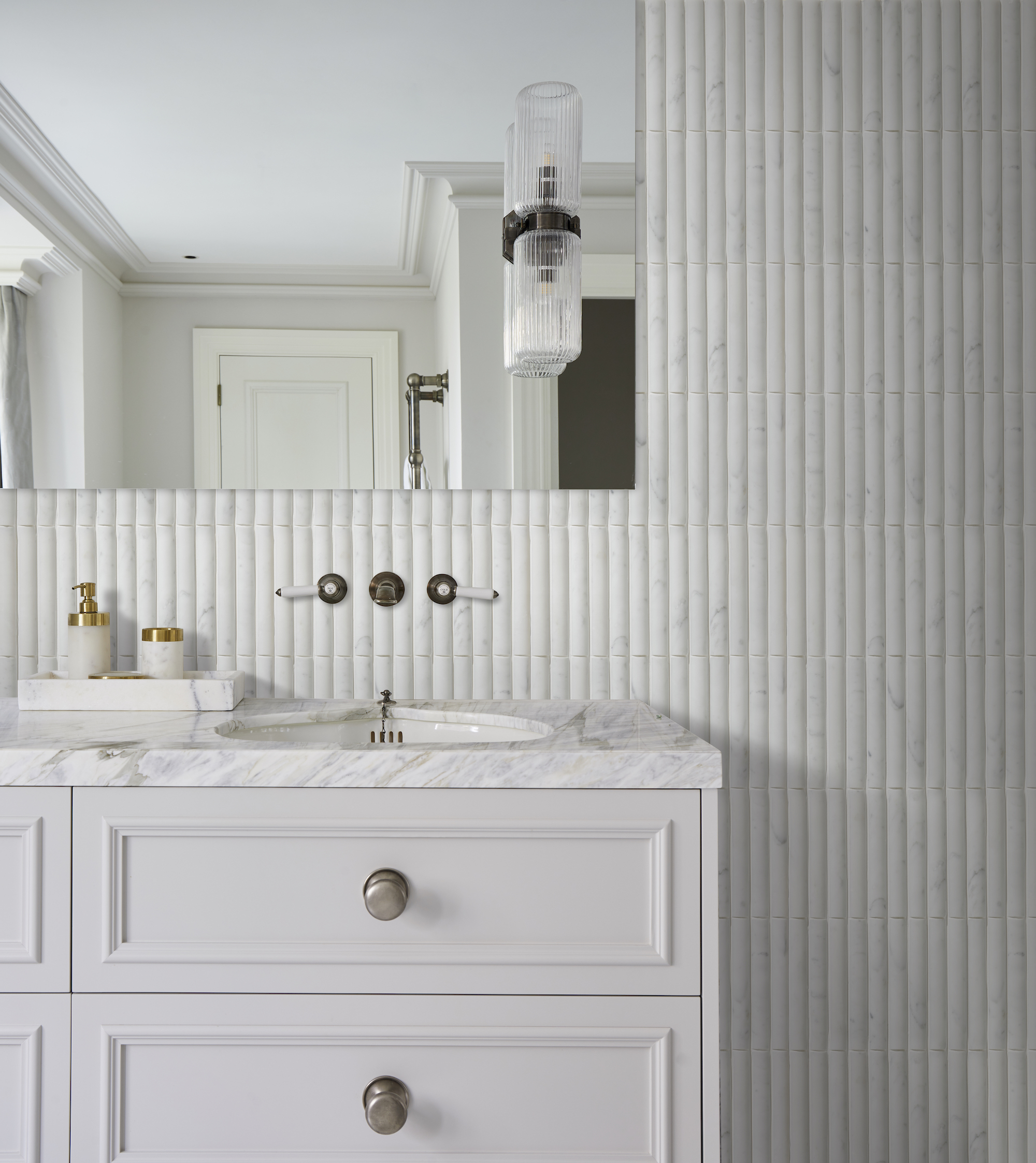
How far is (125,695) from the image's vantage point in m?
1.17

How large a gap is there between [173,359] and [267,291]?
186mm

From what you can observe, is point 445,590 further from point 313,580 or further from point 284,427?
point 284,427

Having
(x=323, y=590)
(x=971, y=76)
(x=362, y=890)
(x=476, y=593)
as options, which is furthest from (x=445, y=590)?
(x=971, y=76)

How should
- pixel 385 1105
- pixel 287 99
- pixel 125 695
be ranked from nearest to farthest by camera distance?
pixel 385 1105 → pixel 125 695 → pixel 287 99

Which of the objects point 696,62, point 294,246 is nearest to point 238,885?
point 294,246

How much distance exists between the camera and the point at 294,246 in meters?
1.39

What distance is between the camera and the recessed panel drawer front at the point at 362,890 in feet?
2.82

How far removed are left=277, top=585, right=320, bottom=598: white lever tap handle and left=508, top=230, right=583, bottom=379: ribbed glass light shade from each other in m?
0.49

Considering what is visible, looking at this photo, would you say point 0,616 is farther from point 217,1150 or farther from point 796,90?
point 796,90

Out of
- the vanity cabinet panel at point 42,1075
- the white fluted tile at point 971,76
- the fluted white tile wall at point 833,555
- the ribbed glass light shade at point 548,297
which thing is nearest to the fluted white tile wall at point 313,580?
the fluted white tile wall at point 833,555

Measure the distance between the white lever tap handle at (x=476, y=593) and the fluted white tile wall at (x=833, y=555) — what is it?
0.09 feet

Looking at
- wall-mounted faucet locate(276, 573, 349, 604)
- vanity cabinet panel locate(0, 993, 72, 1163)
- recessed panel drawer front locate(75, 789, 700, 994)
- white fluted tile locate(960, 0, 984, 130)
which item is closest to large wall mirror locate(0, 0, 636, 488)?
wall-mounted faucet locate(276, 573, 349, 604)

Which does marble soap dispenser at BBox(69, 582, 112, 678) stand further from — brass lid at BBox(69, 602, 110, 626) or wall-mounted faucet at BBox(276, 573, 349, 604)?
wall-mounted faucet at BBox(276, 573, 349, 604)

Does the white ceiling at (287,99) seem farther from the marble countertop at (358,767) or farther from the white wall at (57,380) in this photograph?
the marble countertop at (358,767)
